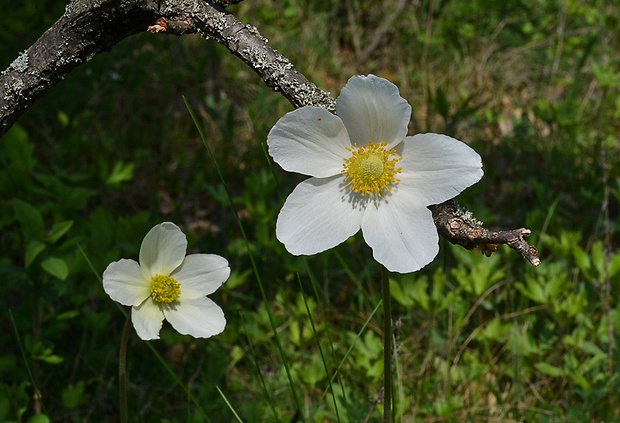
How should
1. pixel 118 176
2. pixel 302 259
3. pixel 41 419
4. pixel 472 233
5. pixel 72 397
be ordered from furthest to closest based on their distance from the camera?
pixel 118 176, pixel 302 259, pixel 72 397, pixel 41 419, pixel 472 233

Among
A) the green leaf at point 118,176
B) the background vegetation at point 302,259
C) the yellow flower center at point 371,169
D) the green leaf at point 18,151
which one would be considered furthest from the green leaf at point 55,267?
the yellow flower center at point 371,169

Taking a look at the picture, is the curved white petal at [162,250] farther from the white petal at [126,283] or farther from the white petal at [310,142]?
the white petal at [310,142]

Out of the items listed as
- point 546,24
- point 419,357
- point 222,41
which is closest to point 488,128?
point 546,24

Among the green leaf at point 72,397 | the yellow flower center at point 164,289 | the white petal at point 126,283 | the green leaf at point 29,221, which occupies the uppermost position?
the white petal at point 126,283

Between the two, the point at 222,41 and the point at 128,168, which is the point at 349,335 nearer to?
the point at 128,168

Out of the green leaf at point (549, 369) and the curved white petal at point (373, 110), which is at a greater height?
the curved white petal at point (373, 110)

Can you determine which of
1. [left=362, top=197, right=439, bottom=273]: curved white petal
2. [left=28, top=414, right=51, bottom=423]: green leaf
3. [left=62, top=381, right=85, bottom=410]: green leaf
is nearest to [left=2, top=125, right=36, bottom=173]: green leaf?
[left=62, top=381, right=85, bottom=410]: green leaf

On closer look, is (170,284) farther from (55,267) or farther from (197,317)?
(55,267)

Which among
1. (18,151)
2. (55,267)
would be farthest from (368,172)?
(18,151)
